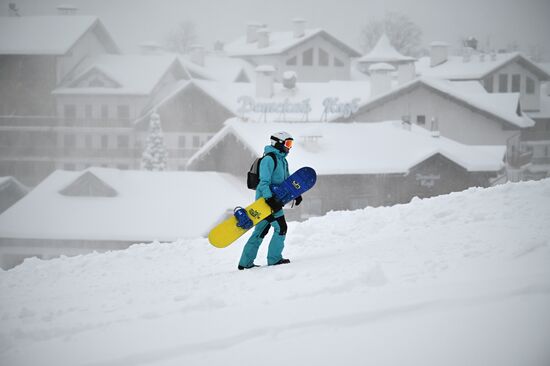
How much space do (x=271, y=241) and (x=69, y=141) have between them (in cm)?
5299

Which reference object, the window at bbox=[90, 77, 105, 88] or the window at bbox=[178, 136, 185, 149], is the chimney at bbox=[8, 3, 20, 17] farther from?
the window at bbox=[178, 136, 185, 149]

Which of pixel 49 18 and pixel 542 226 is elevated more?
pixel 49 18

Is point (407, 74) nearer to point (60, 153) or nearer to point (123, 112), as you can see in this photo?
point (123, 112)

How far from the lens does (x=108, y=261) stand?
38.0ft

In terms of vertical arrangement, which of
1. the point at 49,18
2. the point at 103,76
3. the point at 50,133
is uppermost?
the point at 49,18

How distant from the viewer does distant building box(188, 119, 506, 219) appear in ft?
112

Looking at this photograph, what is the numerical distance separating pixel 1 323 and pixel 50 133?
55.1 m

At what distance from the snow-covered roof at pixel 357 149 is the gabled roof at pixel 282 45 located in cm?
3841

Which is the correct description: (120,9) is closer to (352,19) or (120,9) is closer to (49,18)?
(352,19)

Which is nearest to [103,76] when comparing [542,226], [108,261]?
[108,261]

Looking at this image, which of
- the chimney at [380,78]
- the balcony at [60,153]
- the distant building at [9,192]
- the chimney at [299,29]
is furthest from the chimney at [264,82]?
the chimney at [299,29]

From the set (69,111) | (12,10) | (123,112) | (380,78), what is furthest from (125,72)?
(380,78)

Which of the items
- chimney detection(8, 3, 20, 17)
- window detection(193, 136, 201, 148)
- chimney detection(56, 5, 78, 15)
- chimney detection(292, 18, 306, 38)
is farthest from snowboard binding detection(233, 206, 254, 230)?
chimney detection(292, 18, 306, 38)

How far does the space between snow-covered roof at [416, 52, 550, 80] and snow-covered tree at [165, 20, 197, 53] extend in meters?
67.0
